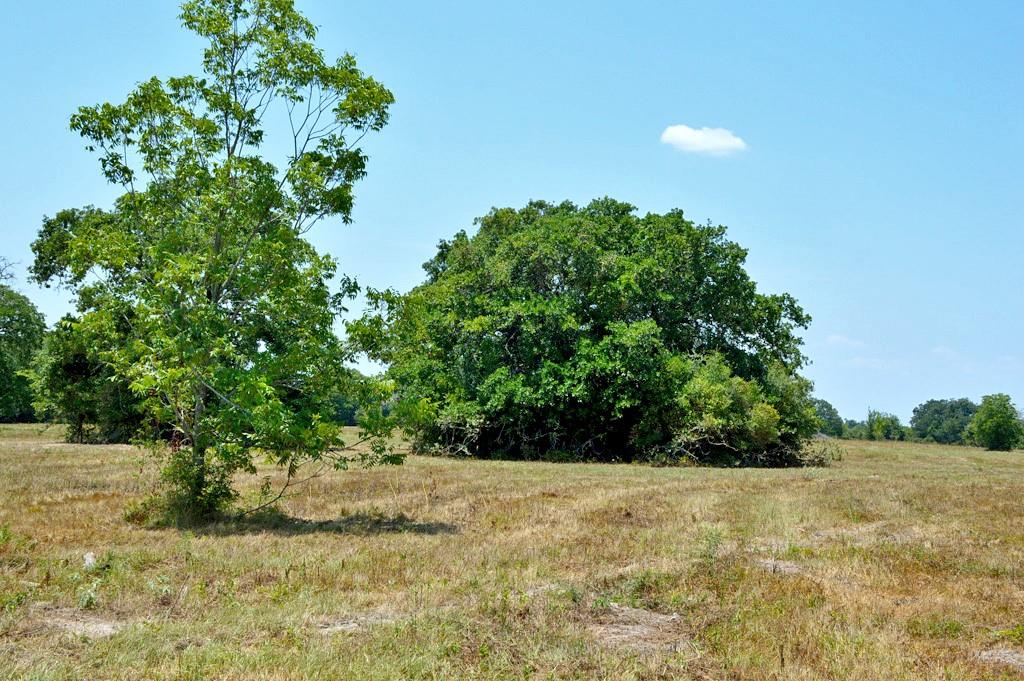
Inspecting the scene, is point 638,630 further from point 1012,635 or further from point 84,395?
point 84,395

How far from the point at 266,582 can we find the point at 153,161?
31.3 ft

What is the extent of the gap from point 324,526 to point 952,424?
155m

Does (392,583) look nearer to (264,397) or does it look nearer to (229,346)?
(264,397)

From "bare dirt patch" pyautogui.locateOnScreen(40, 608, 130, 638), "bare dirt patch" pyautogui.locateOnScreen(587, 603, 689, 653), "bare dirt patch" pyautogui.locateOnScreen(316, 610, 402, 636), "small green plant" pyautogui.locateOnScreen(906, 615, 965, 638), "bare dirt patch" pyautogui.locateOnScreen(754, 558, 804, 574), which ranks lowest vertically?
"bare dirt patch" pyautogui.locateOnScreen(40, 608, 130, 638)

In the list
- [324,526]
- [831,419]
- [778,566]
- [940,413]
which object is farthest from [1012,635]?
[940,413]

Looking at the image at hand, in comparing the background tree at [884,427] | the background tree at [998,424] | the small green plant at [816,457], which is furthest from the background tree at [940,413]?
the small green plant at [816,457]

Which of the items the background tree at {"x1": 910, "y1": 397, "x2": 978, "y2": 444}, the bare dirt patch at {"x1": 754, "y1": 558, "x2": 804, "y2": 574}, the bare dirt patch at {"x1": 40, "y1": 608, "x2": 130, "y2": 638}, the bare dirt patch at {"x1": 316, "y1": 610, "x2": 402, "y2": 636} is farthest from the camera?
the background tree at {"x1": 910, "y1": 397, "x2": 978, "y2": 444}

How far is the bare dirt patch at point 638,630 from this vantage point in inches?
313

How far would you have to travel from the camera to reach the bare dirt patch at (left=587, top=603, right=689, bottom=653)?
796 cm

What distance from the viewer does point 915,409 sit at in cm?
19600

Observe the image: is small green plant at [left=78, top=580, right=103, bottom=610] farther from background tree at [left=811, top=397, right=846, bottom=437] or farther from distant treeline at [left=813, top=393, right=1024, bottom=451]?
background tree at [left=811, top=397, right=846, bottom=437]

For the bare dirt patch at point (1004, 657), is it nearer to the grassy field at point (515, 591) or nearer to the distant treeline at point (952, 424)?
the grassy field at point (515, 591)

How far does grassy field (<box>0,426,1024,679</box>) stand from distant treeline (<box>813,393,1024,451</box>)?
85.8 ft

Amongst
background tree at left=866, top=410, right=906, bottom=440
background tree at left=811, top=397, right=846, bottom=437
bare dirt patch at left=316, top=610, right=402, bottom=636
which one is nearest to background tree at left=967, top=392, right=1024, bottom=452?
background tree at left=866, top=410, right=906, bottom=440
